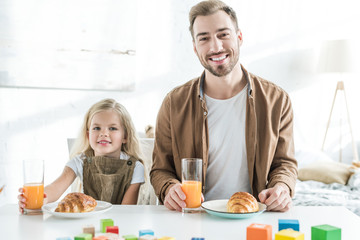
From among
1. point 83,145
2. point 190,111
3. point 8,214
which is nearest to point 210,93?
point 190,111

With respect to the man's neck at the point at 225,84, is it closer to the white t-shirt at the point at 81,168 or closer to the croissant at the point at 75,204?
the white t-shirt at the point at 81,168

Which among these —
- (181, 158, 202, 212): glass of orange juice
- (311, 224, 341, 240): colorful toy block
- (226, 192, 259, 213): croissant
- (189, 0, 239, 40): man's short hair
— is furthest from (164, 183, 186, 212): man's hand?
(189, 0, 239, 40): man's short hair

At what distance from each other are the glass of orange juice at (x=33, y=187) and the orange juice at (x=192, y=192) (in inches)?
18.3

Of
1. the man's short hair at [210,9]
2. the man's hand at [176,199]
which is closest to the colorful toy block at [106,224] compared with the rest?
the man's hand at [176,199]

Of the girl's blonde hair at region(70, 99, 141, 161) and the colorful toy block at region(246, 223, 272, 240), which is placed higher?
the girl's blonde hair at region(70, 99, 141, 161)

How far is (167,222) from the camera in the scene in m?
1.30

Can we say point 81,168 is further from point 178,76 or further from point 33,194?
point 178,76

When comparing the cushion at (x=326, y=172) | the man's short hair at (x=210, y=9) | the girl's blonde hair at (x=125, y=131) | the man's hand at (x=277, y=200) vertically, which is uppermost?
the man's short hair at (x=210, y=9)

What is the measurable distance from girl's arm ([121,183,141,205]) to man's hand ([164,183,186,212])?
0.51 meters

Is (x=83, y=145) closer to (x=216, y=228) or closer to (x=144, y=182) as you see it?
(x=144, y=182)

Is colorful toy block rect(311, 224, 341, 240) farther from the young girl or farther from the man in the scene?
the young girl

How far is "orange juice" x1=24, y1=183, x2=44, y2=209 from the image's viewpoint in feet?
4.62

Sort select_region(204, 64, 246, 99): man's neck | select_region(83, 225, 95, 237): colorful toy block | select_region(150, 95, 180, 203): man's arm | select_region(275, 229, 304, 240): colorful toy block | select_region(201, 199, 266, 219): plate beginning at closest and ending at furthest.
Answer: select_region(275, 229, 304, 240): colorful toy block < select_region(83, 225, 95, 237): colorful toy block < select_region(201, 199, 266, 219): plate < select_region(150, 95, 180, 203): man's arm < select_region(204, 64, 246, 99): man's neck

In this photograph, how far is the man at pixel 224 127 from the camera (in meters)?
1.85
